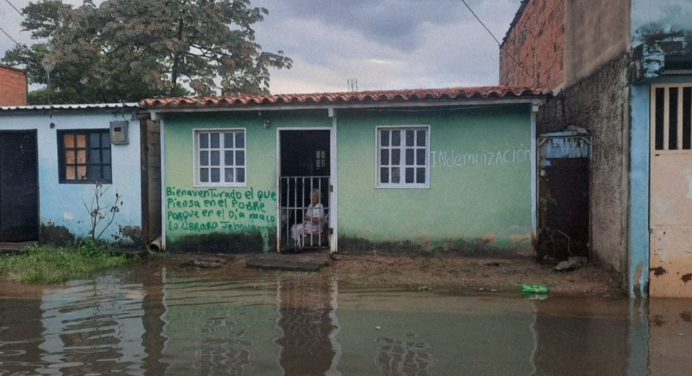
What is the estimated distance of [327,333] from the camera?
563 cm

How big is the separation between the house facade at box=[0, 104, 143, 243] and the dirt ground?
1.74m

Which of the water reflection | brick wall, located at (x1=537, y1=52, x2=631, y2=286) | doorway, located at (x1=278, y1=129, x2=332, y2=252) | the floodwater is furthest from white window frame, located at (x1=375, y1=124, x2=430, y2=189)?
brick wall, located at (x1=537, y1=52, x2=631, y2=286)

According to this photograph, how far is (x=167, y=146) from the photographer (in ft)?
33.2

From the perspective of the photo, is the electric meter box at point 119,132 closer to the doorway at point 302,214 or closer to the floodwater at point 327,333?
the doorway at point 302,214

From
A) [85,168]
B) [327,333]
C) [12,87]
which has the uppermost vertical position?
[12,87]

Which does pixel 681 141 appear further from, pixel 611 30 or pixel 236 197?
pixel 236 197

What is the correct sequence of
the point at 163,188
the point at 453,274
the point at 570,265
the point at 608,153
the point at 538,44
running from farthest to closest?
the point at 538,44, the point at 163,188, the point at 453,274, the point at 570,265, the point at 608,153

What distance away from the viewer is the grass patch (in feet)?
27.5

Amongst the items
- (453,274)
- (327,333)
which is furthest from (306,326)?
(453,274)

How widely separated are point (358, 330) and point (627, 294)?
3661 mm

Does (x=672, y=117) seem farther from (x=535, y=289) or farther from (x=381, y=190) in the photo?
(x=381, y=190)

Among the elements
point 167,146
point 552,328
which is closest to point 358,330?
point 552,328

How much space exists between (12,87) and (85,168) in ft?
21.8

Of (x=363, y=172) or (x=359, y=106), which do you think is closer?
(x=359, y=106)
